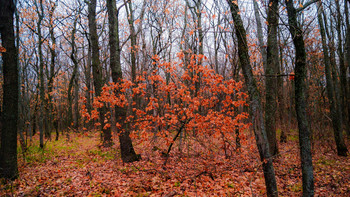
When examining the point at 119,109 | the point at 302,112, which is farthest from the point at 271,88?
the point at 119,109

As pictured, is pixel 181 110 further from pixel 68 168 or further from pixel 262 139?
pixel 68 168

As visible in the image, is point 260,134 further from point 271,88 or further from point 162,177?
point 271,88

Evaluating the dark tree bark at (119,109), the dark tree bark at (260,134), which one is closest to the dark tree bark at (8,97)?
the dark tree bark at (119,109)

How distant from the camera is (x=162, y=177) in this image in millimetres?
5539

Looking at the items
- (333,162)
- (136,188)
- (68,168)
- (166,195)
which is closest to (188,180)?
(166,195)

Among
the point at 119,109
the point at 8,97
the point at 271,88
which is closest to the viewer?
the point at 8,97

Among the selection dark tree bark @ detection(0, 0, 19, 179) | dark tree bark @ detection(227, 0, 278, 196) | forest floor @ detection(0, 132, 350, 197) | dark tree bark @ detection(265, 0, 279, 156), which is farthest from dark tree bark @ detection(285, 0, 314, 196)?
dark tree bark @ detection(0, 0, 19, 179)

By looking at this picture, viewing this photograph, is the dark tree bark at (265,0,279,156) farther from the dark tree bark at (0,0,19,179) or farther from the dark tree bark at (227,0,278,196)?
the dark tree bark at (0,0,19,179)

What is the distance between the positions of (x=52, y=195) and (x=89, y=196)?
92cm

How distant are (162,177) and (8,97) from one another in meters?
5.13

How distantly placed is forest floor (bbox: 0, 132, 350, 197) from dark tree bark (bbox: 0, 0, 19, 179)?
51 cm

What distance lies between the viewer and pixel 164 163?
6.50m

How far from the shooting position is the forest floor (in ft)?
15.4

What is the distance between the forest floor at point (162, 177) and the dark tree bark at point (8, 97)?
51 centimetres
